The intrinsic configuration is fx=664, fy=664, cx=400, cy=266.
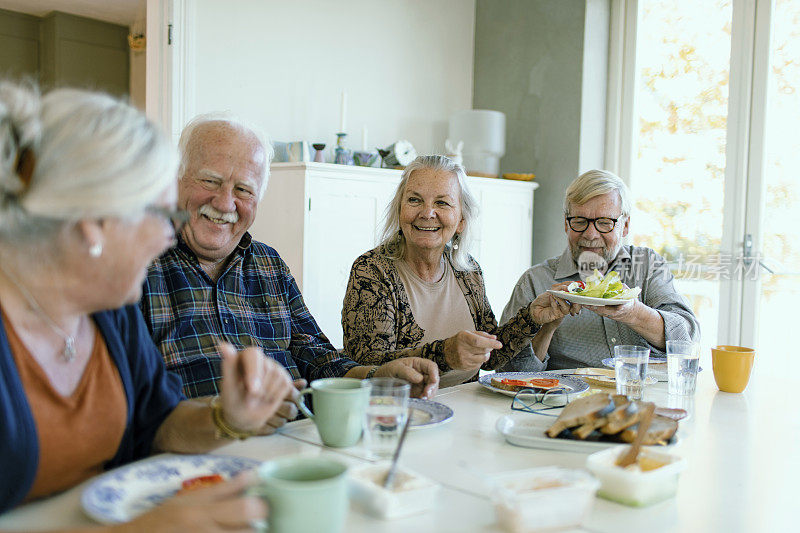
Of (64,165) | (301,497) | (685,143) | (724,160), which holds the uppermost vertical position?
(685,143)

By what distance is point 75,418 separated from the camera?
3.40ft

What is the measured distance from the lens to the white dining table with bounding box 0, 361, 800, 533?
894 millimetres

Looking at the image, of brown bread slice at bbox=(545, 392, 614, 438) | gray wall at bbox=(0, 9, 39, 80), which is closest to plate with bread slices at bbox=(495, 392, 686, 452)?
brown bread slice at bbox=(545, 392, 614, 438)

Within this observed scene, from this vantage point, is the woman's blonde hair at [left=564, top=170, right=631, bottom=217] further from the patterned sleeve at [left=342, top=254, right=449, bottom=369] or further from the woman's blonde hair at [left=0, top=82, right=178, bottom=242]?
the woman's blonde hair at [left=0, top=82, right=178, bottom=242]

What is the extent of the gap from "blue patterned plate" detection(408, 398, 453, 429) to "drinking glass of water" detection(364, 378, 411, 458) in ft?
0.52

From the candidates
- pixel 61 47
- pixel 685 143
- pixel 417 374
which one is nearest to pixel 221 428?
pixel 417 374

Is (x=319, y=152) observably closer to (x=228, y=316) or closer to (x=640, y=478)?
(x=228, y=316)

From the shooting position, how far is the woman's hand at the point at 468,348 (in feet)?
5.25

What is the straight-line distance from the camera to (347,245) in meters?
3.52

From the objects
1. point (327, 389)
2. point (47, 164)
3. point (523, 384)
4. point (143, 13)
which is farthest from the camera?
point (143, 13)

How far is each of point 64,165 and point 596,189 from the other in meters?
1.83

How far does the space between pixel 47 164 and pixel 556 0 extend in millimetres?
4143

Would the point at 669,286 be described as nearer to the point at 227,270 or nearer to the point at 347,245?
the point at 227,270

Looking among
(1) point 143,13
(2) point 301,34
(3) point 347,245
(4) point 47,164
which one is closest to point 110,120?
(4) point 47,164
